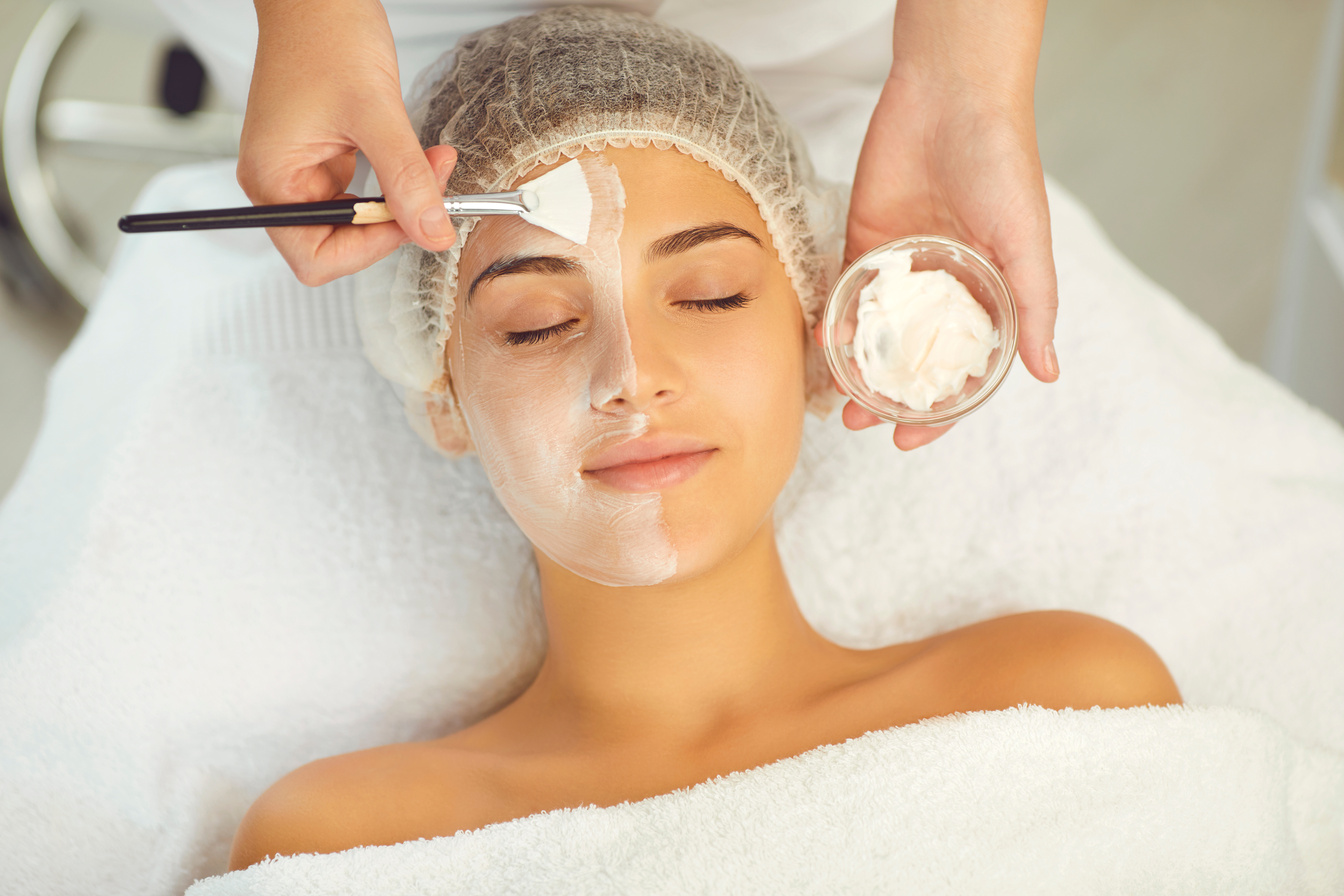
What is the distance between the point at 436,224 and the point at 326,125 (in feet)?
0.67

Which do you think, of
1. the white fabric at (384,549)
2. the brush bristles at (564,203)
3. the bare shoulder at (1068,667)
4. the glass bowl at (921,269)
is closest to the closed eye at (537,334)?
the brush bristles at (564,203)

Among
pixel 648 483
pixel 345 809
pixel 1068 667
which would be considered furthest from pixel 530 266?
pixel 1068 667

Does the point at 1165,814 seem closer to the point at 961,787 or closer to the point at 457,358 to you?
the point at 961,787

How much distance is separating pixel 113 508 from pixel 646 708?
94 cm

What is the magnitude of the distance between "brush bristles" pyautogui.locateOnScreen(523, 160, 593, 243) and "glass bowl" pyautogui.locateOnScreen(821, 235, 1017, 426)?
0.34 m

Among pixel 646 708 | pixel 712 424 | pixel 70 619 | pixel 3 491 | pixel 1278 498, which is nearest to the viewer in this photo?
pixel 712 424

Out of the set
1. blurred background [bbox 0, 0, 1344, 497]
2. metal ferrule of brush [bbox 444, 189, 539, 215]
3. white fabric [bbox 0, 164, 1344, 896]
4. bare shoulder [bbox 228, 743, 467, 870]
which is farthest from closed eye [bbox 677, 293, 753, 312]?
blurred background [bbox 0, 0, 1344, 497]

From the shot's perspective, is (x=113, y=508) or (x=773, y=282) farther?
(x=113, y=508)

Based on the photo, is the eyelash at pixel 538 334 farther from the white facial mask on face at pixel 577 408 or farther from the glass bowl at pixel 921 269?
the glass bowl at pixel 921 269

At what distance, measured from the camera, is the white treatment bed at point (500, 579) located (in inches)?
51.0

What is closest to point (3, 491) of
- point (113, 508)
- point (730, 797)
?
point (113, 508)

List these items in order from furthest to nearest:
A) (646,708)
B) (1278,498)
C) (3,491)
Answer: (3,491)
(1278,498)
(646,708)

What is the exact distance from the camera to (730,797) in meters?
1.30

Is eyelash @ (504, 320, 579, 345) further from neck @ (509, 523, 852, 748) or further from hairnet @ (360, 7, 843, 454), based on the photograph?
neck @ (509, 523, 852, 748)
